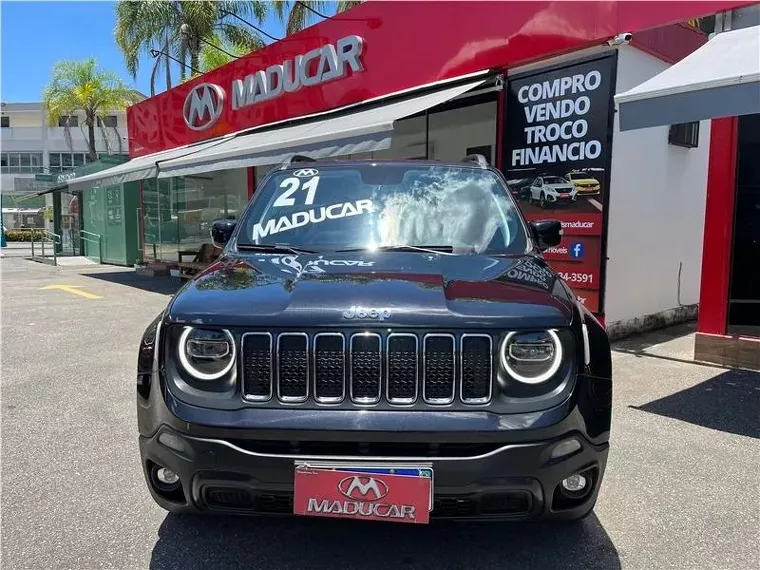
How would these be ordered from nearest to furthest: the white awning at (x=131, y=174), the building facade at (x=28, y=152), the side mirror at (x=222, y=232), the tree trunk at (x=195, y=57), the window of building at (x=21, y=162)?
the side mirror at (x=222, y=232), the white awning at (x=131, y=174), the tree trunk at (x=195, y=57), the building facade at (x=28, y=152), the window of building at (x=21, y=162)

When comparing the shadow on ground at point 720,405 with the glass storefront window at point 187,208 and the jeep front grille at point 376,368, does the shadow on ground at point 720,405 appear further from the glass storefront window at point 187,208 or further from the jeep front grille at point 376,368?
the glass storefront window at point 187,208

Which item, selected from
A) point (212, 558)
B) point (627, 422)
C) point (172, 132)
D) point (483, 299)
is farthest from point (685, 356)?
point (172, 132)

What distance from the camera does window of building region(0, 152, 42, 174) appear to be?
5244 cm

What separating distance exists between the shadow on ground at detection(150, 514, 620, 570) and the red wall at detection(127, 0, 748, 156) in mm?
5508

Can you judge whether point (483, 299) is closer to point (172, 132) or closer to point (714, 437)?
point (714, 437)

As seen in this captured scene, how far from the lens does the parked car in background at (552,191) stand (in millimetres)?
6898

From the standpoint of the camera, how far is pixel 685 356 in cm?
632

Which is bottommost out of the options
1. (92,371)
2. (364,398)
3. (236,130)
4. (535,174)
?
(92,371)

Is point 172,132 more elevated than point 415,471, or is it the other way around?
point 172,132

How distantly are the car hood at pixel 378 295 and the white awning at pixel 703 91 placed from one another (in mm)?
2534

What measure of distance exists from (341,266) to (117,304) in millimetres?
8679

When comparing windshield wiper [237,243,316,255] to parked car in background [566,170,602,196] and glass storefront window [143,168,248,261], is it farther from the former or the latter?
glass storefront window [143,168,248,261]

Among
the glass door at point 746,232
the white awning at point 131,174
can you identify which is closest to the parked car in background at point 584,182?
the glass door at point 746,232

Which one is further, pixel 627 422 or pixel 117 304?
pixel 117 304
